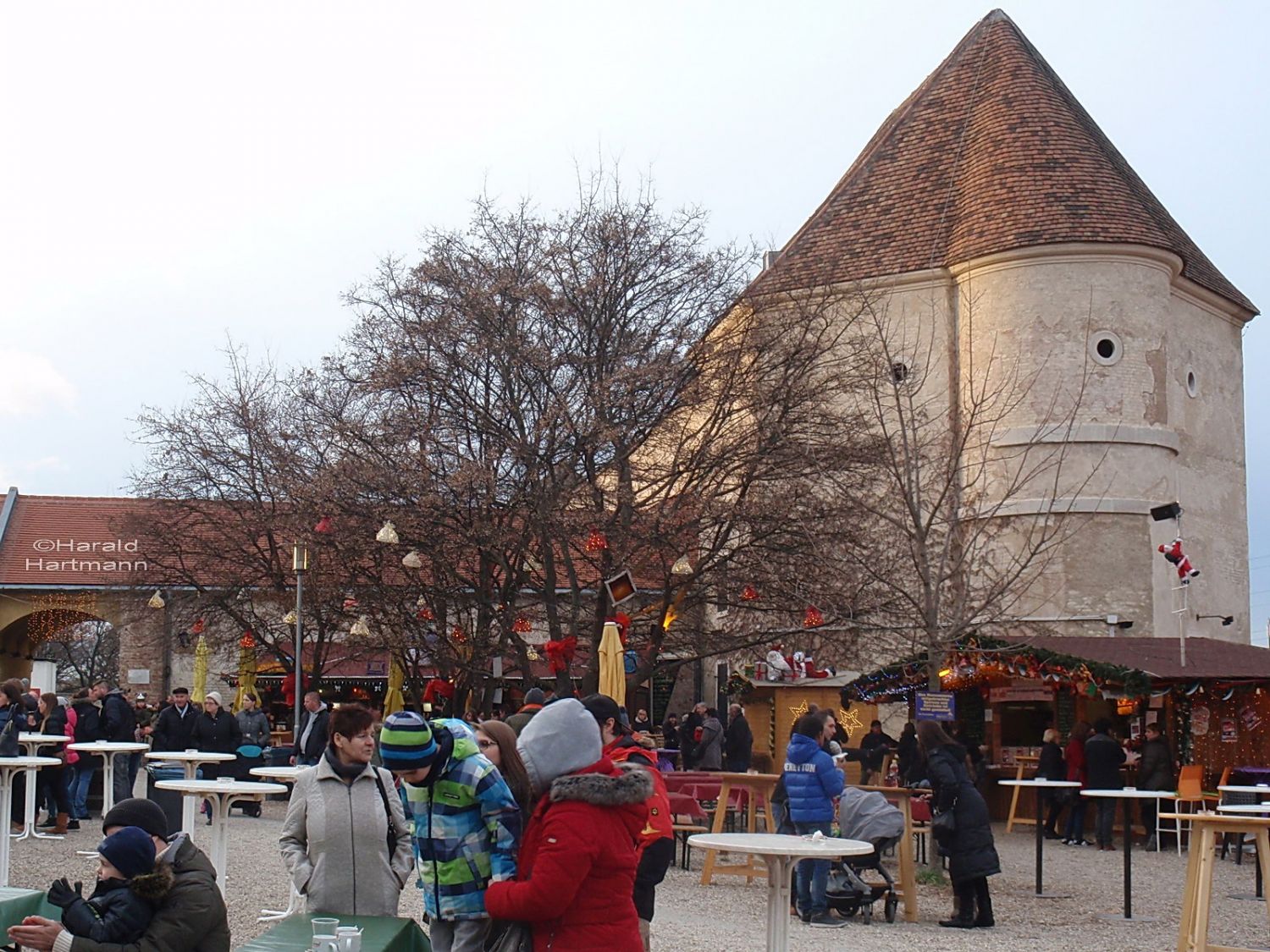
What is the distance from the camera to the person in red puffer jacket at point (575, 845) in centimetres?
484

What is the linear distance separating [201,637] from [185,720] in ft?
46.9

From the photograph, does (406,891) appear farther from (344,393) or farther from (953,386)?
(953,386)

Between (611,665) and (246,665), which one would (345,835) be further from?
(246,665)

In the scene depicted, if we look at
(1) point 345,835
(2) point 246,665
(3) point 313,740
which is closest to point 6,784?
(3) point 313,740

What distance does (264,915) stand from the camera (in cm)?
1133

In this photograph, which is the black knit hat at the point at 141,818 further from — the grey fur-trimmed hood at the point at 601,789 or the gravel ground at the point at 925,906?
the gravel ground at the point at 925,906

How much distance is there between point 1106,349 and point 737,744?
40.5ft

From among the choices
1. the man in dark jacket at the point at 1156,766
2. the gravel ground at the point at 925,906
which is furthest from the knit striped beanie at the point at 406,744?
the man in dark jacket at the point at 1156,766

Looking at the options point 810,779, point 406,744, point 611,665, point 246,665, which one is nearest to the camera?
point 406,744

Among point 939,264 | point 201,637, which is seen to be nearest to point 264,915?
point 201,637

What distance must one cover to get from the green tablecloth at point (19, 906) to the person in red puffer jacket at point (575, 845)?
8.51 ft

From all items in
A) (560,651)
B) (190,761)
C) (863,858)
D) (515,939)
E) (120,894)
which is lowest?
(863,858)

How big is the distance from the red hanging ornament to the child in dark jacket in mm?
14957

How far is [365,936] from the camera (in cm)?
573
